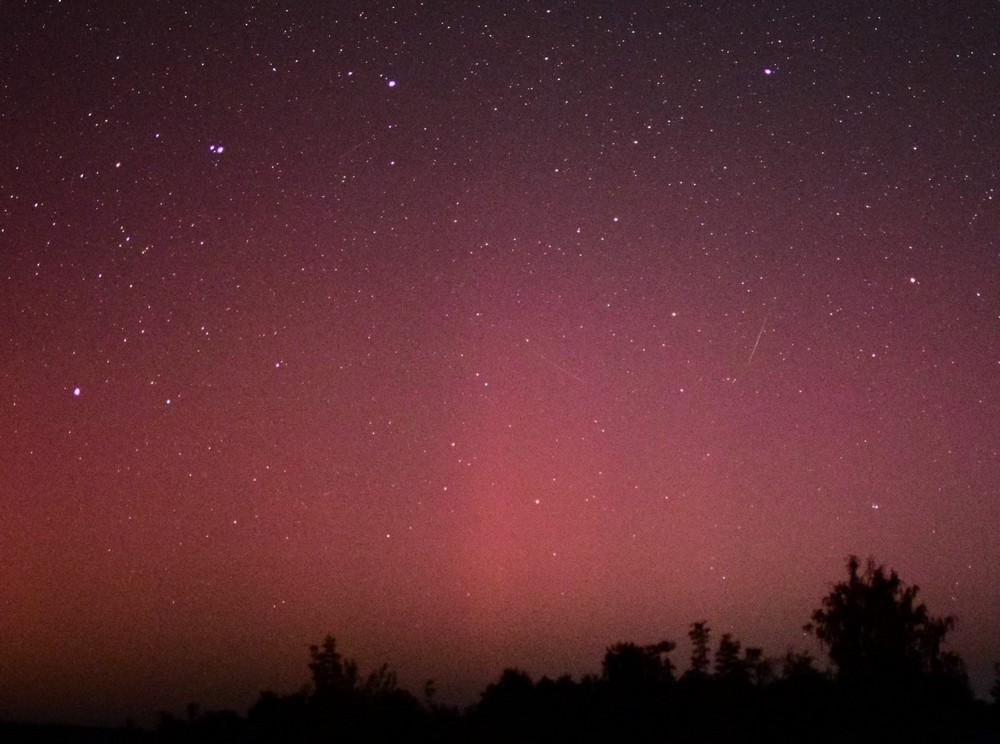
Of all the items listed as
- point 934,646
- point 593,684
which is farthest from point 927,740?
point 934,646

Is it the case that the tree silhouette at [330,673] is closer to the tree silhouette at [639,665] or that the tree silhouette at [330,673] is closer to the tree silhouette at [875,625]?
the tree silhouette at [639,665]

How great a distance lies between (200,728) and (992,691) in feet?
94.0

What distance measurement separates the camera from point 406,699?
66.3 feet

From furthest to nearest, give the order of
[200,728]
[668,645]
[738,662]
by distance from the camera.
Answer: [738,662] → [668,645] → [200,728]

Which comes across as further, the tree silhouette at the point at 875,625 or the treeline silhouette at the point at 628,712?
the tree silhouette at the point at 875,625

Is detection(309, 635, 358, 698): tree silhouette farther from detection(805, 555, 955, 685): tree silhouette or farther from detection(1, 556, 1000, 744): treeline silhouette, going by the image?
detection(805, 555, 955, 685): tree silhouette

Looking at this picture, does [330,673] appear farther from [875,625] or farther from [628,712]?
[875,625]

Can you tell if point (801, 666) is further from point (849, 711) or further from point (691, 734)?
point (691, 734)

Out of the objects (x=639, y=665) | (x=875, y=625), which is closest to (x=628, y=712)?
(x=639, y=665)

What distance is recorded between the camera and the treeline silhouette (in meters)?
19.8

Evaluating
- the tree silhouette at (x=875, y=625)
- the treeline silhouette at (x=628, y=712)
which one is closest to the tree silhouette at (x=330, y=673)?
the treeline silhouette at (x=628, y=712)

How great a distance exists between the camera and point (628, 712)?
2166 centimetres

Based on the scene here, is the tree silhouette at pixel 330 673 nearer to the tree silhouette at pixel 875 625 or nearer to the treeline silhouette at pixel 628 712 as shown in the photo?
the treeline silhouette at pixel 628 712

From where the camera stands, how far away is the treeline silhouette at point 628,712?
64.8ft
